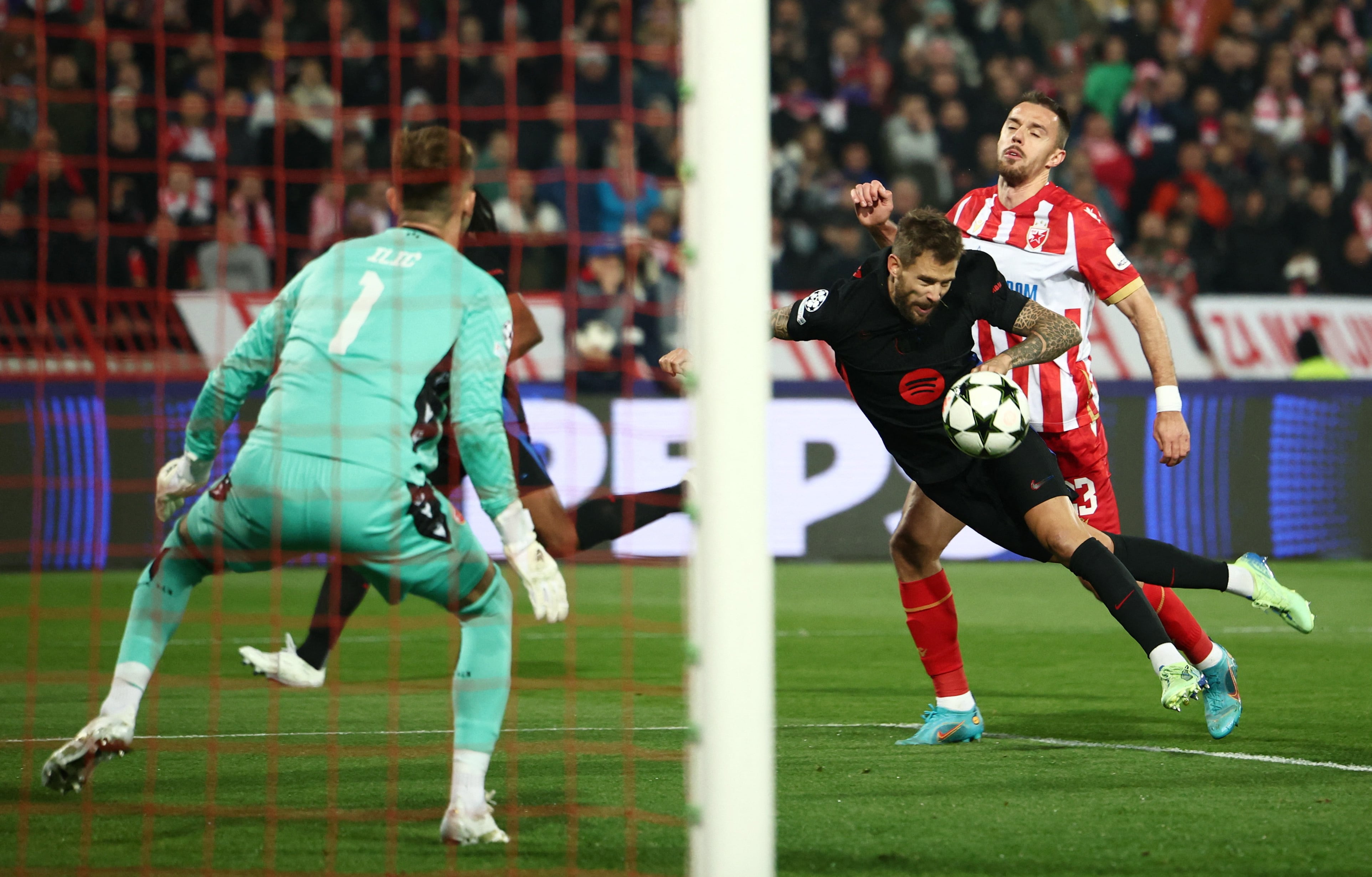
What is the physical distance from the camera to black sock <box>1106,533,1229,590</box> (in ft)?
19.6

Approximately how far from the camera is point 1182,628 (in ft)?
19.4

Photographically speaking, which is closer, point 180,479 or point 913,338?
point 180,479

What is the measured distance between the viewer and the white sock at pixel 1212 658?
5816 millimetres

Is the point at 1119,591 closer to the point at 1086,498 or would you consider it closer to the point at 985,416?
the point at 985,416

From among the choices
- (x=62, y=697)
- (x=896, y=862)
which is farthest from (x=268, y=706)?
(x=896, y=862)

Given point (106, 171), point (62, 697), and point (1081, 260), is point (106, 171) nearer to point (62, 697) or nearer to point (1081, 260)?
point (62, 697)

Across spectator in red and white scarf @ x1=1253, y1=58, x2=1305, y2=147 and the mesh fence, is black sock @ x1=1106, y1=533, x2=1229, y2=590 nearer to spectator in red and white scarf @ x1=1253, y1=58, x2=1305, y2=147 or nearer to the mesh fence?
the mesh fence

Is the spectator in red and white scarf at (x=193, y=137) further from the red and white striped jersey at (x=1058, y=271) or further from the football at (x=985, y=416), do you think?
the football at (x=985, y=416)

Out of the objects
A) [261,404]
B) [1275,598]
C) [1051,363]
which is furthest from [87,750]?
[261,404]

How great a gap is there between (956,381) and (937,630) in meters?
0.91

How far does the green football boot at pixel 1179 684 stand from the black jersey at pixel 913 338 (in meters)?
0.92

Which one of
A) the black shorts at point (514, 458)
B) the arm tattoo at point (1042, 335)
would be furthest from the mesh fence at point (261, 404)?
the arm tattoo at point (1042, 335)

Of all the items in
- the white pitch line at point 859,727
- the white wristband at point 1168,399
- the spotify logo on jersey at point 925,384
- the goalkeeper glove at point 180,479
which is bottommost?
the white pitch line at point 859,727

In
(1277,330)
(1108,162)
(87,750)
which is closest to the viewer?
(87,750)
